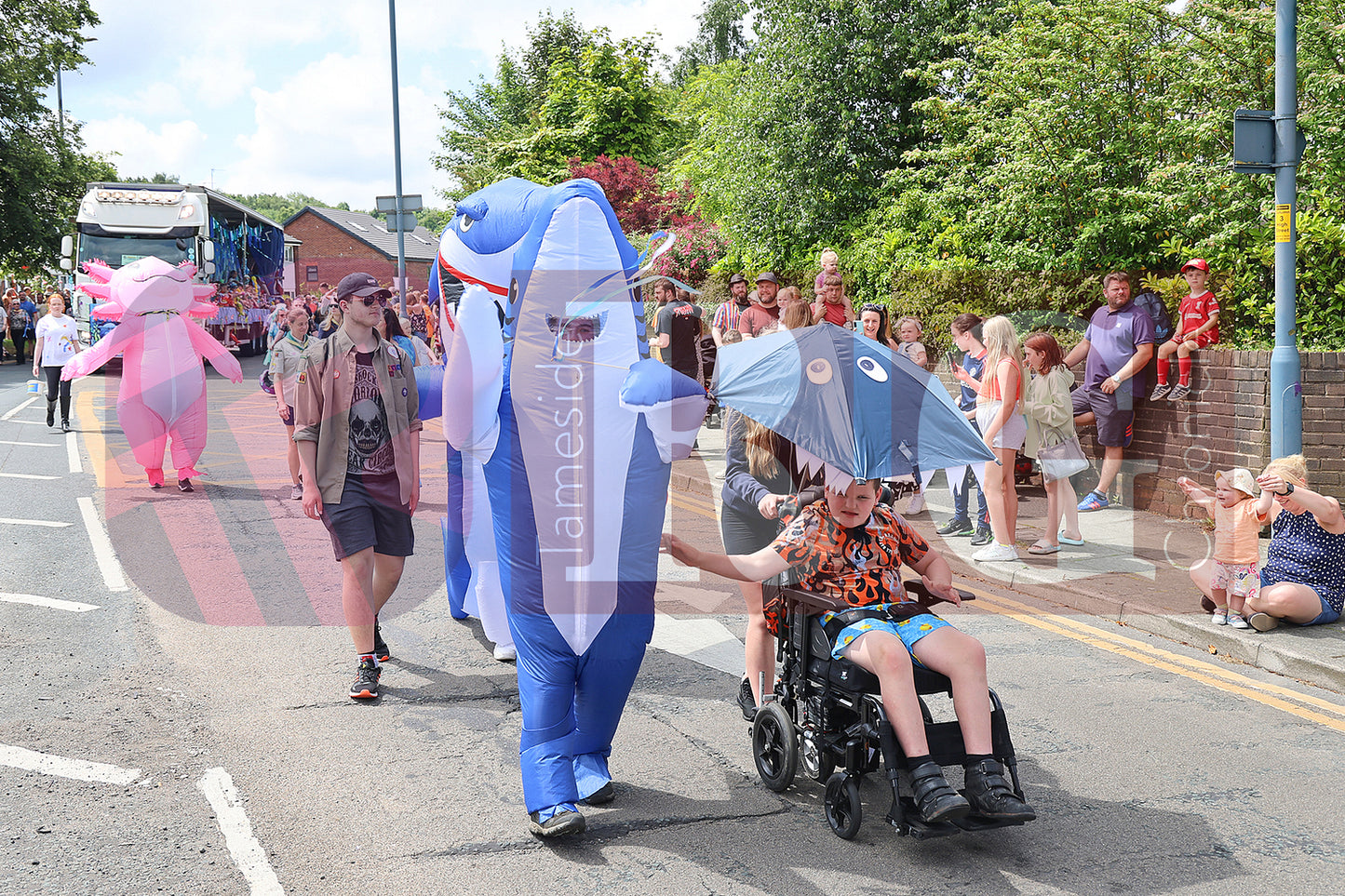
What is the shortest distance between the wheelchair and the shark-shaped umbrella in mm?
599

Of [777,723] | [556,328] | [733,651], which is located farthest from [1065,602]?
[556,328]

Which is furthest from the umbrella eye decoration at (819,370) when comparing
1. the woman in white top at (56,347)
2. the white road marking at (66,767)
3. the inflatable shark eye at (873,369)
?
the woman in white top at (56,347)

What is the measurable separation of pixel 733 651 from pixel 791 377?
265 cm

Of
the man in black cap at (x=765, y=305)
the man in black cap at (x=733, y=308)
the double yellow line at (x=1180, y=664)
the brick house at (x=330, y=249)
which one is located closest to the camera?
the double yellow line at (x=1180, y=664)

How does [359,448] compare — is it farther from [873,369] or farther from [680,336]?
[680,336]

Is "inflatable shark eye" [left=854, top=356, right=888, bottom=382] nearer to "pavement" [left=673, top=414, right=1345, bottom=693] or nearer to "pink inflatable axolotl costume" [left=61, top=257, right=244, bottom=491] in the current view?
"pavement" [left=673, top=414, right=1345, bottom=693]

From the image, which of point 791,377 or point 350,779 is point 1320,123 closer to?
point 791,377

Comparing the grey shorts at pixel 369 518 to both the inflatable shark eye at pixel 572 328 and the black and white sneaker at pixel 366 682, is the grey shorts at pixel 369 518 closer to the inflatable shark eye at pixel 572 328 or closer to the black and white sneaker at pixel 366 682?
the black and white sneaker at pixel 366 682

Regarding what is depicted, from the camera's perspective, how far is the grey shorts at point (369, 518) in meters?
5.33

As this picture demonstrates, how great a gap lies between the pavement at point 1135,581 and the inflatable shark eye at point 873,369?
10.8 feet

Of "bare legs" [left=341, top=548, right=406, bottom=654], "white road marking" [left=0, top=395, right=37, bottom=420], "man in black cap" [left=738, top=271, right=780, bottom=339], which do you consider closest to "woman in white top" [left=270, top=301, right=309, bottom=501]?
"man in black cap" [left=738, top=271, right=780, bottom=339]

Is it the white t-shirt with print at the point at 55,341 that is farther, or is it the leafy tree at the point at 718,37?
the leafy tree at the point at 718,37

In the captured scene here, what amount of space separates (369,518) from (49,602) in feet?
9.44

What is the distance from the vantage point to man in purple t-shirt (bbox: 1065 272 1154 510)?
977 cm
